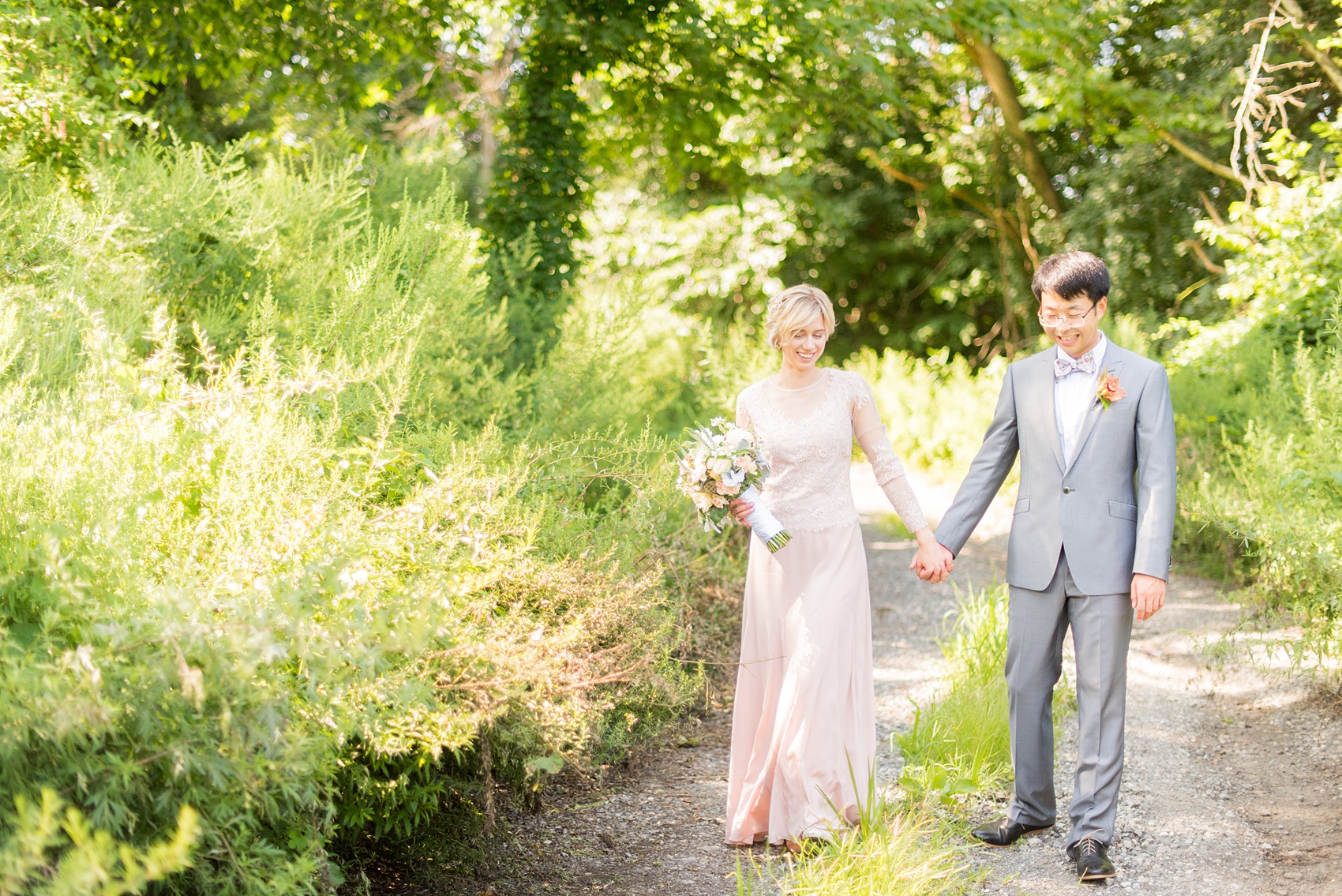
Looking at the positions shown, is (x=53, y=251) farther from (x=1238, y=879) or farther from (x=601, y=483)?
(x=1238, y=879)

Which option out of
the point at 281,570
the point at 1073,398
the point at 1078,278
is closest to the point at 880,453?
the point at 1073,398

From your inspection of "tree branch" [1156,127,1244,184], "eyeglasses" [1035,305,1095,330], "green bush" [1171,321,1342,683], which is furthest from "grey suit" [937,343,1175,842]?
"tree branch" [1156,127,1244,184]

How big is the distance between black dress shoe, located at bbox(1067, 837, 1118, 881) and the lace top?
1239 mm

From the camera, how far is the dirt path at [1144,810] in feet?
12.1

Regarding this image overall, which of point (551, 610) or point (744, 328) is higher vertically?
point (744, 328)

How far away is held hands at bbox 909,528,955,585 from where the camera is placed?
4000 mm

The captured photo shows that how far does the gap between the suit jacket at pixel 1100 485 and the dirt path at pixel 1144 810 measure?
107 cm

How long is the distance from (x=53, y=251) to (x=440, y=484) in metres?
2.68

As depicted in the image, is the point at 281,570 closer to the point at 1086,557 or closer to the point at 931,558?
the point at 931,558

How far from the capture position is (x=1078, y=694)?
3.79 m

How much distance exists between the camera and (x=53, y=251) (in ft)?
15.3

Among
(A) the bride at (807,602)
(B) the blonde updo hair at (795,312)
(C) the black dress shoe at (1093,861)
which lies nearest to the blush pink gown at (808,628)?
(A) the bride at (807,602)

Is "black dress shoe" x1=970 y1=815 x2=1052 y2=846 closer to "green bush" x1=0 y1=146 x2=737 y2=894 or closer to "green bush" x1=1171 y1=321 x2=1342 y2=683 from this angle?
"green bush" x1=0 y1=146 x2=737 y2=894

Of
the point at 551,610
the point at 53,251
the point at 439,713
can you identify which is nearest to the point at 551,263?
the point at 53,251
